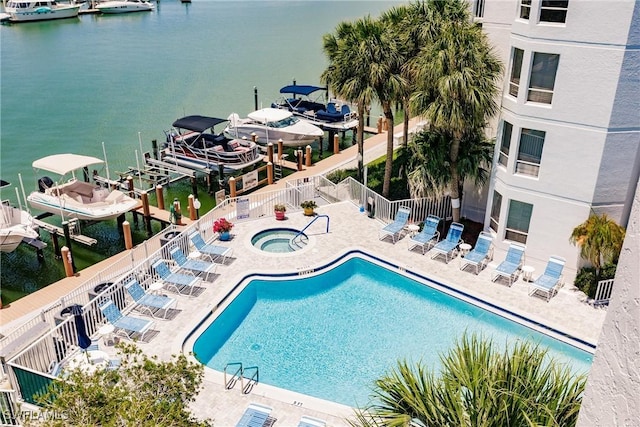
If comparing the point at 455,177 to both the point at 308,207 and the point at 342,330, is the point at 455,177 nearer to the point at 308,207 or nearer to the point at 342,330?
the point at 308,207

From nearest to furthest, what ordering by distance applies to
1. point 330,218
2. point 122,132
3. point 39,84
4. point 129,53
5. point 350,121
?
1. point 330,218
2. point 350,121
3. point 122,132
4. point 39,84
5. point 129,53

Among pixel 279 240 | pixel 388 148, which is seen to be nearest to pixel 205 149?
pixel 279 240

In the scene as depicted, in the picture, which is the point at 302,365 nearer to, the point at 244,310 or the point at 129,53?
the point at 244,310

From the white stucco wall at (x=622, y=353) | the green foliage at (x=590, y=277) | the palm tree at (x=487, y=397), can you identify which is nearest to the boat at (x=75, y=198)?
the green foliage at (x=590, y=277)

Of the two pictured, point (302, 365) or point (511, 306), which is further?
point (511, 306)

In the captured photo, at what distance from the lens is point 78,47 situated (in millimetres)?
77812

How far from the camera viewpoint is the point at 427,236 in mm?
20594

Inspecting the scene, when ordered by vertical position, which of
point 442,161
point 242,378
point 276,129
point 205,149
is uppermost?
point 442,161

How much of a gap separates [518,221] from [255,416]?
38.1 feet


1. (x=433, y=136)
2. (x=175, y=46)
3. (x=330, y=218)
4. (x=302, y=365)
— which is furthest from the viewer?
(x=175, y=46)

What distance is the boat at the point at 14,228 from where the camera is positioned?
2169cm

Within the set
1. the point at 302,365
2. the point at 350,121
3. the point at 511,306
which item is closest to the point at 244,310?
the point at 302,365

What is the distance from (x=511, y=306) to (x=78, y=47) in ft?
255

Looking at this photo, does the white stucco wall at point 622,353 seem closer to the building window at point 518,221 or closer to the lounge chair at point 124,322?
the lounge chair at point 124,322
